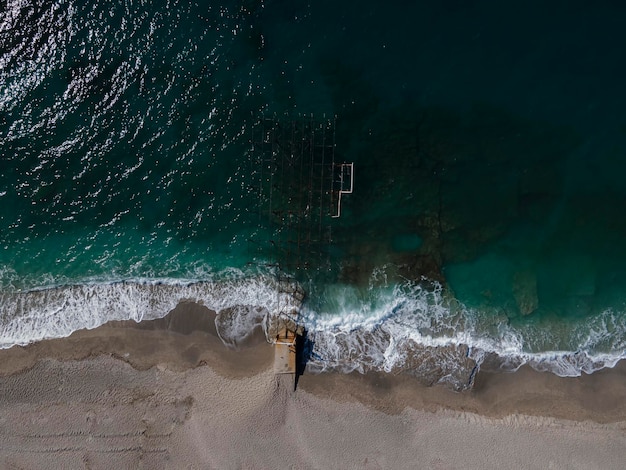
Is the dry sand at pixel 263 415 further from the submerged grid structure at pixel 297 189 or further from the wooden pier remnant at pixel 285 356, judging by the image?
the submerged grid structure at pixel 297 189

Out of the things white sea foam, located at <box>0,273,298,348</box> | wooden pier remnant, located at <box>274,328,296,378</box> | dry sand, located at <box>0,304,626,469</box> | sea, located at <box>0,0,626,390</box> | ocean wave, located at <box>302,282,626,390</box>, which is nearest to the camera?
dry sand, located at <box>0,304,626,469</box>

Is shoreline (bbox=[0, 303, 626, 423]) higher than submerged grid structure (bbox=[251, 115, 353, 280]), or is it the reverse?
submerged grid structure (bbox=[251, 115, 353, 280])

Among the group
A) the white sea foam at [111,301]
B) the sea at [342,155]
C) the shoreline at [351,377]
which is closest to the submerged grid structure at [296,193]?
the sea at [342,155]

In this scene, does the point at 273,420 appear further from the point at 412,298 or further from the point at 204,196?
the point at 204,196

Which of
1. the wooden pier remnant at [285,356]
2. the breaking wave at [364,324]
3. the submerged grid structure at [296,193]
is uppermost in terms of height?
the submerged grid structure at [296,193]

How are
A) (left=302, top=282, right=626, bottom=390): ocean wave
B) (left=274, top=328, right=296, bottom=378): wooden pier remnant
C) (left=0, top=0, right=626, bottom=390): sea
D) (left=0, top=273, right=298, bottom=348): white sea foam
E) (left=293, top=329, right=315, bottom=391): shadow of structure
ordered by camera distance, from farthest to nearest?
1. (left=0, top=0, right=626, bottom=390): sea
2. (left=0, top=273, right=298, bottom=348): white sea foam
3. (left=302, top=282, right=626, bottom=390): ocean wave
4. (left=293, top=329, right=315, bottom=391): shadow of structure
5. (left=274, top=328, right=296, bottom=378): wooden pier remnant

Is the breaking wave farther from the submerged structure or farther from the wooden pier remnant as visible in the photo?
the submerged structure

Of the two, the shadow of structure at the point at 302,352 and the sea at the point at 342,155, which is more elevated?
the sea at the point at 342,155

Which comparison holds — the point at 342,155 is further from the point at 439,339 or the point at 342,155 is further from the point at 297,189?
the point at 439,339

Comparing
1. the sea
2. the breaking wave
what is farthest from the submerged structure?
the breaking wave
